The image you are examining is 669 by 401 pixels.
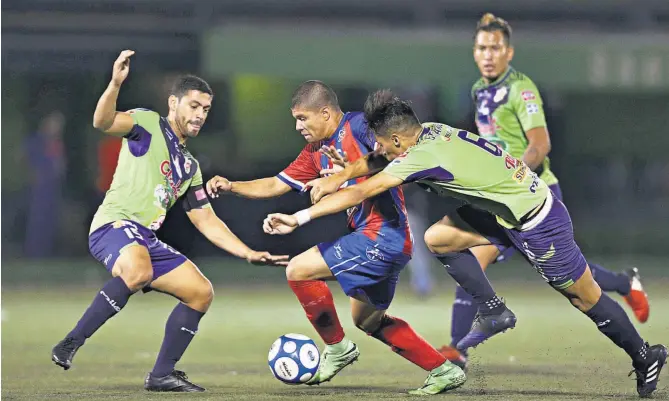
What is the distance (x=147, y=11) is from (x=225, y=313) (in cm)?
754

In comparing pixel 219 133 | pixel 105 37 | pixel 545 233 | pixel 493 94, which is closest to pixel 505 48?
pixel 493 94

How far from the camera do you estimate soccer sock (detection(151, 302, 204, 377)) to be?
7727mm

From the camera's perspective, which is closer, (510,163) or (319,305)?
(510,163)

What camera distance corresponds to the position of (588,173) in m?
20.7

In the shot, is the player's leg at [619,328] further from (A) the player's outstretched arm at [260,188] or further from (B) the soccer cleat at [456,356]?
(A) the player's outstretched arm at [260,188]

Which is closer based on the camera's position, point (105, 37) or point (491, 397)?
point (491, 397)

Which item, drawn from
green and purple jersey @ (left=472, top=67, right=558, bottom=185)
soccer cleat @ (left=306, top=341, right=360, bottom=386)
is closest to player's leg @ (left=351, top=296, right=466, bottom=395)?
soccer cleat @ (left=306, top=341, right=360, bottom=386)

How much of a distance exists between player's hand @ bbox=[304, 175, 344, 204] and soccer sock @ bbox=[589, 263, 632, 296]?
10.1ft

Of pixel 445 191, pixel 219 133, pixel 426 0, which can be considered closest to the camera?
pixel 445 191

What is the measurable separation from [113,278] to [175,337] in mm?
561

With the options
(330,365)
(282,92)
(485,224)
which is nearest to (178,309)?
(330,365)

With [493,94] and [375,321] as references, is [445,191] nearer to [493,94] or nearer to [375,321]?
[375,321]

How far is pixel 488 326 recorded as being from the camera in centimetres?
794

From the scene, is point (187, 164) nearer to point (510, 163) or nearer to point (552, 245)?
point (510, 163)
